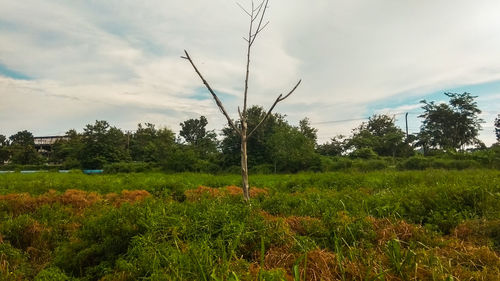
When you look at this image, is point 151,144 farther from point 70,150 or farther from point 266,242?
point 266,242

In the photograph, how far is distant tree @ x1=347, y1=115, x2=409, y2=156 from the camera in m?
30.1

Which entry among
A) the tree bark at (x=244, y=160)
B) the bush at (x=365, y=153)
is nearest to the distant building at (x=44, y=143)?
the bush at (x=365, y=153)

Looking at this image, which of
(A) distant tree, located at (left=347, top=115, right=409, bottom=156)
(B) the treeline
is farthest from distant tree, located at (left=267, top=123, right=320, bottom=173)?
(A) distant tree, located at (left=347, top=115, right=409, bottom=156)

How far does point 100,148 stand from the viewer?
3503 centimetres

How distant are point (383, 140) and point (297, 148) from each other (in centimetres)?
1029

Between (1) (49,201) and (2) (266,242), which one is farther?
(1) (49,201)

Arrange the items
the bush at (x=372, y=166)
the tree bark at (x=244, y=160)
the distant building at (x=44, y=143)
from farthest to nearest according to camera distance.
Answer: the distant building at (x=44, y=143) → the bush at (x=372, y=166) → the tree bark at (x=244, y=160)

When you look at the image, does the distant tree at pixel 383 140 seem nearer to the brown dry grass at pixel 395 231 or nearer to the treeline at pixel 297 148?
the treeline at pixel 297 148

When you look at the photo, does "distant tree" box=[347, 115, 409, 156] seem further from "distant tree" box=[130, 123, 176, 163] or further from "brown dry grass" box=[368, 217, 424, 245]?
"brown dry grass" box=[368, 217, 424, 245]

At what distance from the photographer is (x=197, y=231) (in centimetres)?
276

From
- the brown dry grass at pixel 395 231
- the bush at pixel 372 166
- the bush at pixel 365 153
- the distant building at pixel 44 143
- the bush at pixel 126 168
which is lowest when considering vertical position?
the bush at pixel 126 168

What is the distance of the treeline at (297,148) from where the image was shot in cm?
2428

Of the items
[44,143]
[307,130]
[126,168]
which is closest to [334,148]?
[307,130]

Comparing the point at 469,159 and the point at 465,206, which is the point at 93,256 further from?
the point at 469,159
